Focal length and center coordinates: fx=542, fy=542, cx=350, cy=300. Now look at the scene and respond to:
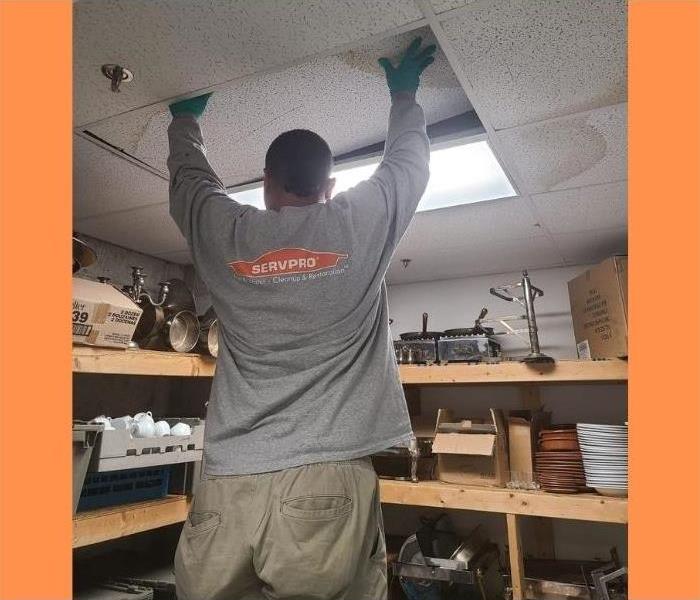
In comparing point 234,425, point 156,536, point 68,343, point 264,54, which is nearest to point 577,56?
point 264,54

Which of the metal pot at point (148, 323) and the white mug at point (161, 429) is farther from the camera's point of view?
the metal pot at point (148, 323)

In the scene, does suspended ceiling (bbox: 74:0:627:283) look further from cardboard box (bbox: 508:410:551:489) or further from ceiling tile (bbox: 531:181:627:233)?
cardboard box (bbox: 508:410:551:489)

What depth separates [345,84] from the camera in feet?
4.90

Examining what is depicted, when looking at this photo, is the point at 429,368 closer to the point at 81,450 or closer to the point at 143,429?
the point at 143,429

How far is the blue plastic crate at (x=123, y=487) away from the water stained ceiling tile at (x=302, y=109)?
122 cm

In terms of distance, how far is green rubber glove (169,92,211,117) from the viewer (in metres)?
1.47

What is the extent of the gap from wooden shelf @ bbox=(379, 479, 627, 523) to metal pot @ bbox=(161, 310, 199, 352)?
1.14m

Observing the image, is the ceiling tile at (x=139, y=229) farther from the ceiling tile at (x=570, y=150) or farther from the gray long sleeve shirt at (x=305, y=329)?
the ceiling tile at (x=570, y=150)

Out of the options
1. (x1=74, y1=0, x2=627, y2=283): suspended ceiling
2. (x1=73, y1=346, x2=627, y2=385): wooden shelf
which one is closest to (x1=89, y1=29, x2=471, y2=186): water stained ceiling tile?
(x1=74, y1=0, x2=627, y2=283): suspended ceiling

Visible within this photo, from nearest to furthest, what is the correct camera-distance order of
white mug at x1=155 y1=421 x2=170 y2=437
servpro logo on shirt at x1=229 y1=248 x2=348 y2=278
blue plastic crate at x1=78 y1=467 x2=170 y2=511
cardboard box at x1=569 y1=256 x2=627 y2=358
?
servpro logo on shirt at x1=229 y1=248 x2=348 y2=278, blue plastic crate at x1=78 y1=467 x2=170 y2=511, white mug at x1=155 y1=421 x2=170 y2=437, cardboard box at x1=569 y1=256 x2=627 y2=358

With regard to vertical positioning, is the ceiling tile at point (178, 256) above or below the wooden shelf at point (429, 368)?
above

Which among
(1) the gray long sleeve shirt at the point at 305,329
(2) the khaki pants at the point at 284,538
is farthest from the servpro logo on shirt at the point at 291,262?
(2) the khaki pants at the point at 284,538

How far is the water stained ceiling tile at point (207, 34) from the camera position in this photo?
115 centimetres

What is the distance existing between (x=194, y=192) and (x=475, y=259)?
2089 millimetres
